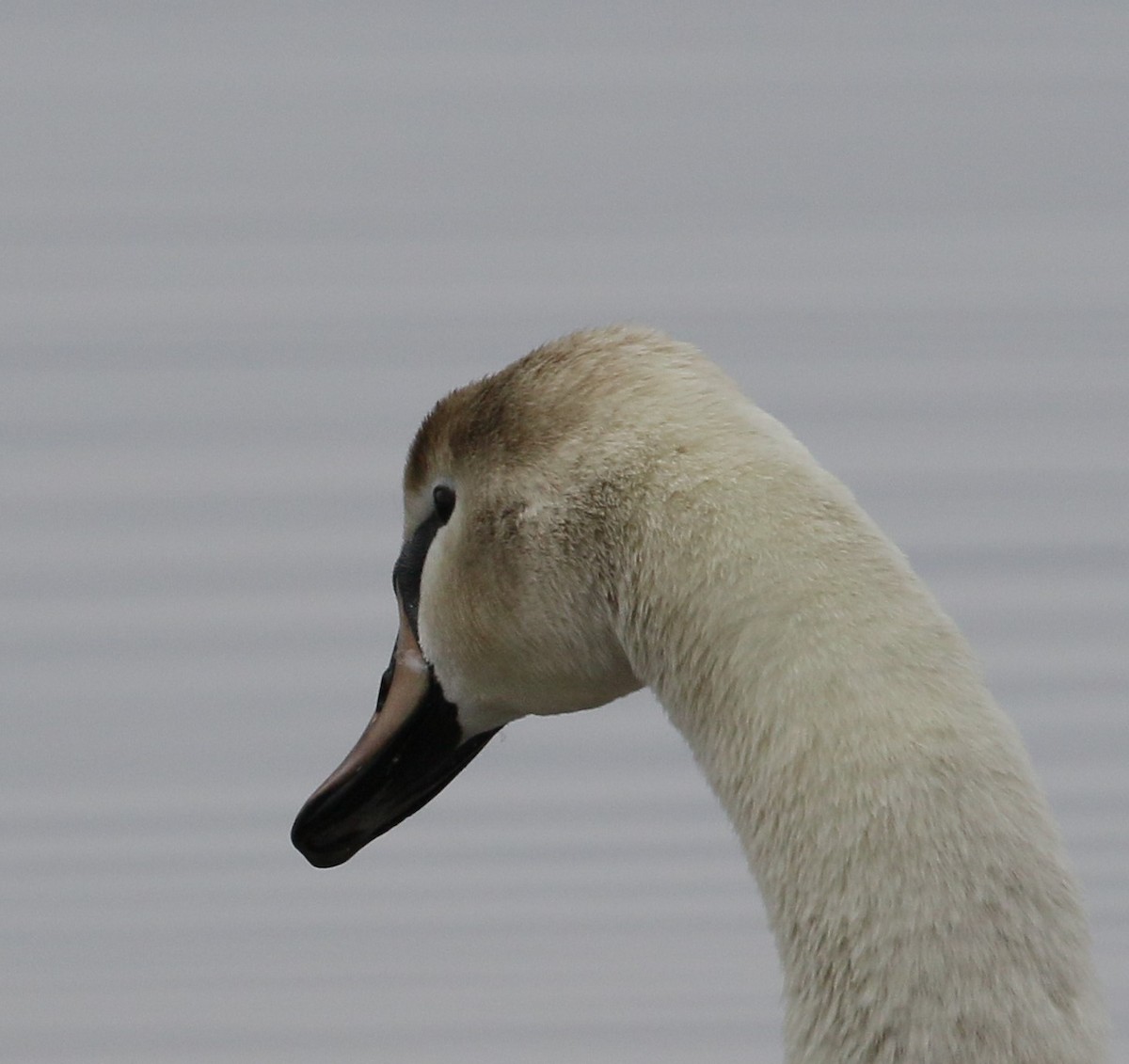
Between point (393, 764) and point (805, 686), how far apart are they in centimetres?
122

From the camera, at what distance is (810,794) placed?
291 cm

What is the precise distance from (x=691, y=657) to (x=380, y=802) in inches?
42.3

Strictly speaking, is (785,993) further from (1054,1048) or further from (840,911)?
(1054,1048)

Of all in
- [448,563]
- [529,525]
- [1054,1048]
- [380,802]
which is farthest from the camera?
[380,802]

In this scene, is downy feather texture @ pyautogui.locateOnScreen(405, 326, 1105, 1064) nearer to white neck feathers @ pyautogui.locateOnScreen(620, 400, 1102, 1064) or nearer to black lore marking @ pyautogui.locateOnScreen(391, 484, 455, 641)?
white neck feathers @ pyautogui.locateOnScreen(620, 400, 1102, 1064)

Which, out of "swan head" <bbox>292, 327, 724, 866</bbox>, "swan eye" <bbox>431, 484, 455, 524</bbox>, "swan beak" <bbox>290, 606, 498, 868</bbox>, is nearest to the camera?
"swan head" <bbox>292, 327, 724, 866</bbox>

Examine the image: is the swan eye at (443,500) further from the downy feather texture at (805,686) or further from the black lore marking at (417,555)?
the downy feather texture at (805,686)

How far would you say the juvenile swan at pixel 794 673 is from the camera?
9.16 feet

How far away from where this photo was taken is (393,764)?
398cm

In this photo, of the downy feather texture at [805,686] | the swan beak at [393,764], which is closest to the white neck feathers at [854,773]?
the downy feather texture at [805,686]

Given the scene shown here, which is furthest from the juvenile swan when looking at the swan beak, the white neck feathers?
the swan beak

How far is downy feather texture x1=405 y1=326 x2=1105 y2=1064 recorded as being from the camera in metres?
2.79

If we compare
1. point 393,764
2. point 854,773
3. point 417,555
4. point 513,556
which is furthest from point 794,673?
point 393,764

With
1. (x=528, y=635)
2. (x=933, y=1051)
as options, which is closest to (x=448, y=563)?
(x=528, y=635)
